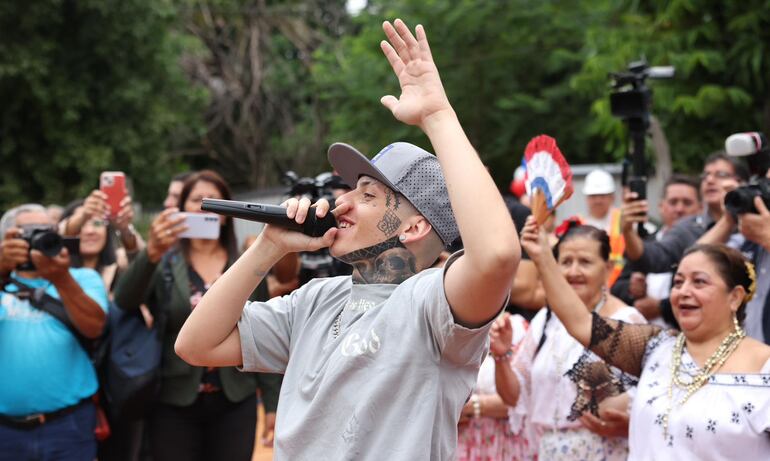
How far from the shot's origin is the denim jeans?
182 inches

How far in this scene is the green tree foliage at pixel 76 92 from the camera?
1698 centimetres

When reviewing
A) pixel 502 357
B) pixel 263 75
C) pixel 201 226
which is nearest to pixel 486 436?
pixel 502 357

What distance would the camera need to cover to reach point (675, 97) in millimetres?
11914

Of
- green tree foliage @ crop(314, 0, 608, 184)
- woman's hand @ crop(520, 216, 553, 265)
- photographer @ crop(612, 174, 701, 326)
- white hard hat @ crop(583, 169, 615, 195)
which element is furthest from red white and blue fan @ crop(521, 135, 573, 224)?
green tree foliage @ crop(314, 0, 608, 184)

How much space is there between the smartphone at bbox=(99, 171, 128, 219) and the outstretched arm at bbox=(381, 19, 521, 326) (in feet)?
10.9

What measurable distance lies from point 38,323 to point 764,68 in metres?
9.66

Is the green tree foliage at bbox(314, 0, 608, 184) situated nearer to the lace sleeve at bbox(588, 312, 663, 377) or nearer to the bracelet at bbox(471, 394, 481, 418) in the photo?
the bracelet at bbox(471, 394, 481, 418)

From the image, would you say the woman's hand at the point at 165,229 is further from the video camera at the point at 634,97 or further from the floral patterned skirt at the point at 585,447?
the video camera at the point at 634,97

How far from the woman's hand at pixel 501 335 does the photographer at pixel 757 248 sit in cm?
109

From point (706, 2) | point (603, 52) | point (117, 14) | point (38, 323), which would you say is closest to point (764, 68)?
point (706, 2)

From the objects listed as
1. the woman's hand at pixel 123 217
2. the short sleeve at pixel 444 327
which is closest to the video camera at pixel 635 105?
the woman's hand at pixel 123 217

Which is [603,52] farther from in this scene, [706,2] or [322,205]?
[322,205]

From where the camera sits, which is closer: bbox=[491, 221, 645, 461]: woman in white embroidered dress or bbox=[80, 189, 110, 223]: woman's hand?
bbox=[491, 221, 645, 461]: woman in white embroidered dress

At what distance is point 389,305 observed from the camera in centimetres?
250
